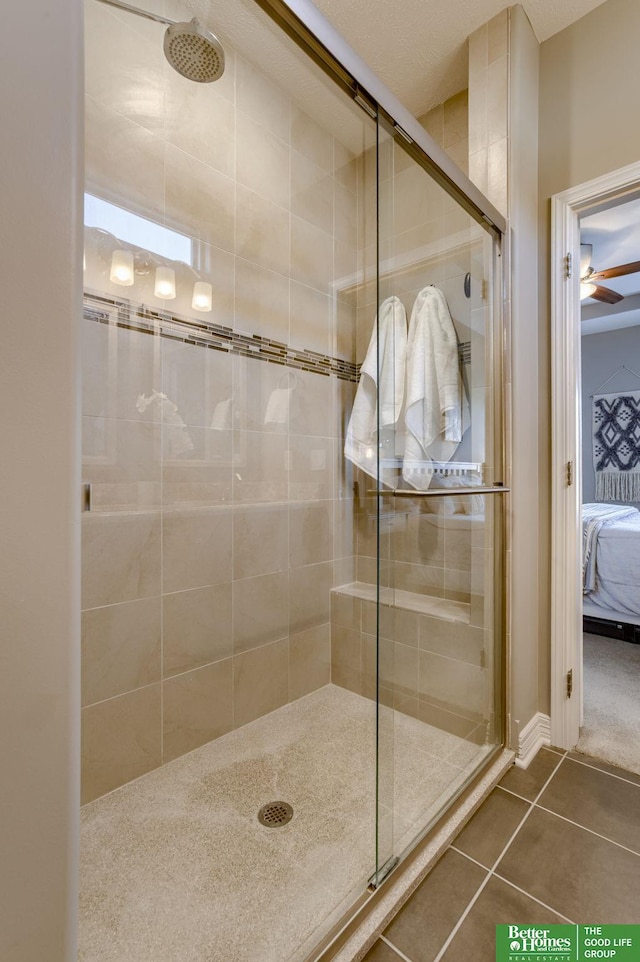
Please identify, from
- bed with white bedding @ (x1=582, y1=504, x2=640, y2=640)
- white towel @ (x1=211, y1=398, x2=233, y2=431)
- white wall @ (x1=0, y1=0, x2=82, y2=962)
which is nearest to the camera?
white wall @ (x1=0, y1=0, x2=82, y2=962)

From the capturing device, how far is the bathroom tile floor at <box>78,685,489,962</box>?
1007 mm

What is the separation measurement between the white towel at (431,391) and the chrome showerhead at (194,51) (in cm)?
101

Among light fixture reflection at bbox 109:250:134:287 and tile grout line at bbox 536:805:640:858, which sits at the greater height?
light fixture reflection at bbox 109:250:134:287

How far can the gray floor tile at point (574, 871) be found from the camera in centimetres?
108

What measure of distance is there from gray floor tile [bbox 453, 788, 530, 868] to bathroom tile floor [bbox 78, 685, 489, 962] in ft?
0.33

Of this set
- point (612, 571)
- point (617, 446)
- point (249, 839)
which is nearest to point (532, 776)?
point (249, 839)

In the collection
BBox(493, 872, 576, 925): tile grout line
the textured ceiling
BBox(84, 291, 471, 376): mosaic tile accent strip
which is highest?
the textured ceiling

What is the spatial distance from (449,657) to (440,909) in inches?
24.2

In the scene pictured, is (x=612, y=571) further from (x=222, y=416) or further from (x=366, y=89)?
(x=366, y=89)

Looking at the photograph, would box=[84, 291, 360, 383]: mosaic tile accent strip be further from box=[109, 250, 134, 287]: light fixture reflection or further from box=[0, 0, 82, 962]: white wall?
box=[0, 0, 82, 962]: white wall

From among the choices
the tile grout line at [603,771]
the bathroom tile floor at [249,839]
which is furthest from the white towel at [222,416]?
the tile grout line at [603,771]

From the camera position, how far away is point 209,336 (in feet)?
5.71

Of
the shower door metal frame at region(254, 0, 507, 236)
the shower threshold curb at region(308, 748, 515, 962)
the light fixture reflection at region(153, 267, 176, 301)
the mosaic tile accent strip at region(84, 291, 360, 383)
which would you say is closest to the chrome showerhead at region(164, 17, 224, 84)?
the shower door metal frame at region(254, 0, 507, 236)
